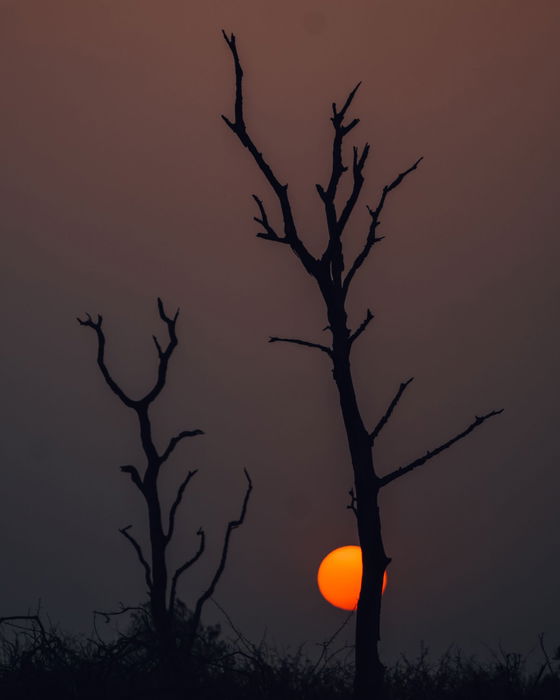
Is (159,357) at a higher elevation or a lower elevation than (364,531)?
higher

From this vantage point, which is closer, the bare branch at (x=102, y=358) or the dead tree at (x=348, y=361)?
the dead tree at (x=348, y=361)

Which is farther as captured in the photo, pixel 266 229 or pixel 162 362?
pixel 162 362

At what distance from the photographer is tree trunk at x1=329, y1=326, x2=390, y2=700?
5461mm

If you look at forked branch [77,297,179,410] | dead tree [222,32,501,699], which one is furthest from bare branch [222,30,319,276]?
forked branch [77,297,179,410]

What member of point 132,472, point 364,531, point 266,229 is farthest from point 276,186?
point 132,472

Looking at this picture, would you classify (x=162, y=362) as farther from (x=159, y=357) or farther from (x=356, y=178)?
(x=356, y=178)

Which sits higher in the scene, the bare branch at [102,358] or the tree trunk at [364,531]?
the bare branch at [102,358]

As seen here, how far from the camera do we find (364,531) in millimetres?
5695

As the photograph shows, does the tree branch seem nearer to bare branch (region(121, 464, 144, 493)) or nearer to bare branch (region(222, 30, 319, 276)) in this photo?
bare branch (region(222, 30, 319, 276))

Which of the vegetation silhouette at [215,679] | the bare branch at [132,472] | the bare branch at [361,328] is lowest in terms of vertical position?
the vegetation silhouette at [215,679]

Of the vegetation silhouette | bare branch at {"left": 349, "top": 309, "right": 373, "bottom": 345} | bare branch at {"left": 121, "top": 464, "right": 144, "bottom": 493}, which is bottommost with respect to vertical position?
the vegetation silhouette

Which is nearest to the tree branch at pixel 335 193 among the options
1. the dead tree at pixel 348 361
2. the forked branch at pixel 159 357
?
the dead tree at pixel 348 361

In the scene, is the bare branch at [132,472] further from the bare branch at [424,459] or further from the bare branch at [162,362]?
the bare branch at [424,459]

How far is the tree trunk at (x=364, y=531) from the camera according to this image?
546 cm
